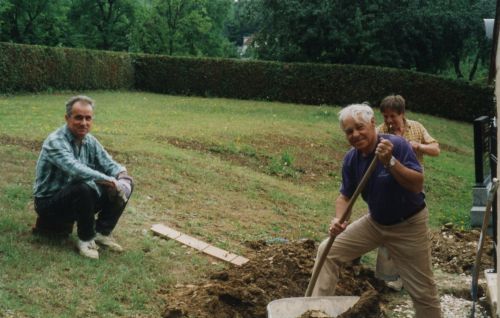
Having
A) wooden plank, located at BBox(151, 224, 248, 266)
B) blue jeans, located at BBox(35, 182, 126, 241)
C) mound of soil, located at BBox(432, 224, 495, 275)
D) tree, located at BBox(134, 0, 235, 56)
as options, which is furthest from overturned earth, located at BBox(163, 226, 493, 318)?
tree, located at BBox(134, 0, 235, 56)

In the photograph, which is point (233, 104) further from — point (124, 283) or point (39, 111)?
point (124, 283)

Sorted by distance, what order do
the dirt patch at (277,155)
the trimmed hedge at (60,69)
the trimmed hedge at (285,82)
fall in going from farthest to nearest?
1. the trimmed hedge at (285,82)
2. the trimmed hedge at (60,69)
3. the dirt patch at (277,155)

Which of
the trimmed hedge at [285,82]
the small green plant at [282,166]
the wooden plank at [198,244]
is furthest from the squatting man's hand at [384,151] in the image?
the trimmed hedge at [285,82]

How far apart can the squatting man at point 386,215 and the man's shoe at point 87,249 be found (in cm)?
218

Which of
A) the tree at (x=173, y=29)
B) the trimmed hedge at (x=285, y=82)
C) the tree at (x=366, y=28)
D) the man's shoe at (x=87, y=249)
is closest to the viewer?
the man's shoe at (x=87, y=249)

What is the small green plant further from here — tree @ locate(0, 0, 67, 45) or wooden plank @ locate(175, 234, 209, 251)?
tree @ locate(0, 0, 67, 45)

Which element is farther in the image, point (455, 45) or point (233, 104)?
point (455, 45)

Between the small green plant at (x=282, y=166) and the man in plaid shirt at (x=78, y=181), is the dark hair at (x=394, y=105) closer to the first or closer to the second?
the man in plaid shirt at (x=78, y=181)

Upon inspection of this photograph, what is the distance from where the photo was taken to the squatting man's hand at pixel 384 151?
3.92m

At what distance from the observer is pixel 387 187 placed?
4258 millimetres

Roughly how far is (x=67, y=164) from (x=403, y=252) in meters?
2.83

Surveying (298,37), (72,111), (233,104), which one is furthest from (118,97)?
(72,111)

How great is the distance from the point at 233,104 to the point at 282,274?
18973 millimetres

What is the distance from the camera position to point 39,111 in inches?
656
